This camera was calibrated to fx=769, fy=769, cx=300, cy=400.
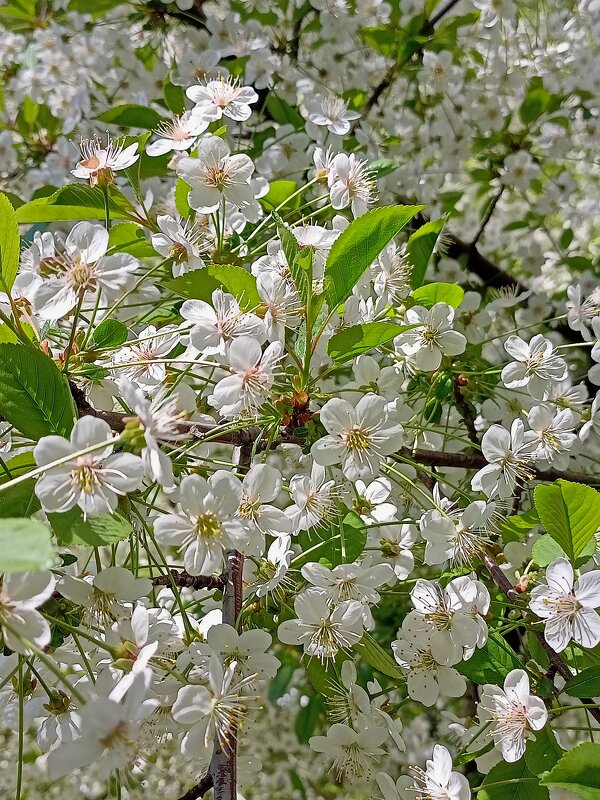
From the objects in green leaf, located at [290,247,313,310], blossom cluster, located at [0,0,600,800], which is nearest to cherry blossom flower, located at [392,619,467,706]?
blossom cluster, located at [0,0,600,800]

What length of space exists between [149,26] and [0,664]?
5.27 feet

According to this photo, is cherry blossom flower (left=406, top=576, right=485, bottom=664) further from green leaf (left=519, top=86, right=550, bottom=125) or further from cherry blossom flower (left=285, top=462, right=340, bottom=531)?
green leaf (left=519, top=86, right=550, bottom=125)

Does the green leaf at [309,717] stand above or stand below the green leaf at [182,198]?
below

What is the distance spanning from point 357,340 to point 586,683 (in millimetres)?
464

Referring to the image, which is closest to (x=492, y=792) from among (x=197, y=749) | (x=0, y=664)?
(x=197, y=749)

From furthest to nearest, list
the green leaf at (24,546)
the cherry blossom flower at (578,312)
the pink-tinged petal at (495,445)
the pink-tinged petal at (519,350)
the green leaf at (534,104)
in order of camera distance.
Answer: the green leaf at (534,104), the cherry blossom flower at (578,312), the pink-tinged petal at (519,350), the pink-tinged petal at (495,445), the green leaf at (24,546)

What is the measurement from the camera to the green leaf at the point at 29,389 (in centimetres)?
78

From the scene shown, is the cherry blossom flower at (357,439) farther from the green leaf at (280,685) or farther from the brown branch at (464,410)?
the green leaf at (280,685)

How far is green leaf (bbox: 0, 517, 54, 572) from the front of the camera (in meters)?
0.53

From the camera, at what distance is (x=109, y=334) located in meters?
0.90

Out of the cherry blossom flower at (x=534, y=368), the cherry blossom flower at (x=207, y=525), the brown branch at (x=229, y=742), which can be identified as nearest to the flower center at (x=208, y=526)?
the cherry blossom flower at (x=207, y=525)

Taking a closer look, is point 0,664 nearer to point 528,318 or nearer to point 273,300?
point 273,300

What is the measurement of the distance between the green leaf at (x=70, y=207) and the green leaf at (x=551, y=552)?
0.74 meters

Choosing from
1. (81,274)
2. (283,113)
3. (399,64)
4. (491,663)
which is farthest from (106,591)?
(399,64)
